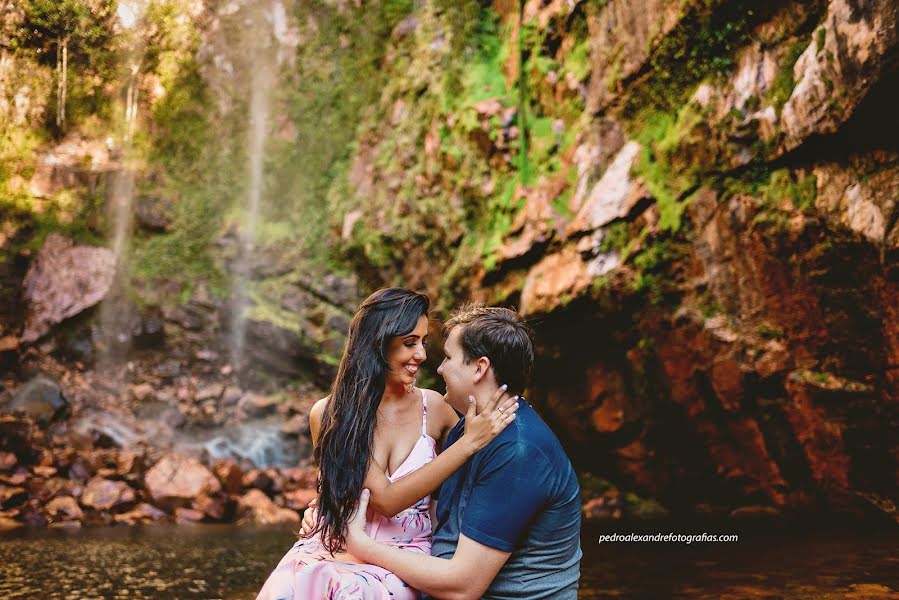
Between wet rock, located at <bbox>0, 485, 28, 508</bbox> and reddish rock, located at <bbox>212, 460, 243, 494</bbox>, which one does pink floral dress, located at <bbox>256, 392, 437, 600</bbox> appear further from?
wet rock, located at <bbox>0, 485, 28, 508</bbox>

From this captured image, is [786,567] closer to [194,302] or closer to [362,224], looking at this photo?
[362,224]

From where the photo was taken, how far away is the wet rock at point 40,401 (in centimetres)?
1277

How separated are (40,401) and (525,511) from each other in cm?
1308

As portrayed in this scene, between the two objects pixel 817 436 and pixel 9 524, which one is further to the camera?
pixel 9 524

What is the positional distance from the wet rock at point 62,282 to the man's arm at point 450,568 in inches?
576

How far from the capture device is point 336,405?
11.7 feet

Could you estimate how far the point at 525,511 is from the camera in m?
2.65

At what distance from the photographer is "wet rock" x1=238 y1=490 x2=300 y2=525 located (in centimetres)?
1030

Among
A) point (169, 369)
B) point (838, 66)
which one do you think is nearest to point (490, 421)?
point (838, 66)

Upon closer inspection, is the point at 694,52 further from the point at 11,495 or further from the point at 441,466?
the point at 11,495

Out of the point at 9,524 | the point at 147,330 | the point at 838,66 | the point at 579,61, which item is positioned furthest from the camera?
the point at 147,330

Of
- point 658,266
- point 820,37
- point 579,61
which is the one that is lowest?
point 658,266

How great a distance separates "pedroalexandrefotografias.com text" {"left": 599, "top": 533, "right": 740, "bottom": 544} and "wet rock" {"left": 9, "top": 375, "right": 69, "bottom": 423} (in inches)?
409

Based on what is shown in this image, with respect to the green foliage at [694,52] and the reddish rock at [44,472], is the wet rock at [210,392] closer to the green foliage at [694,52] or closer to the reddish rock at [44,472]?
the reddish rock at [44,472]
